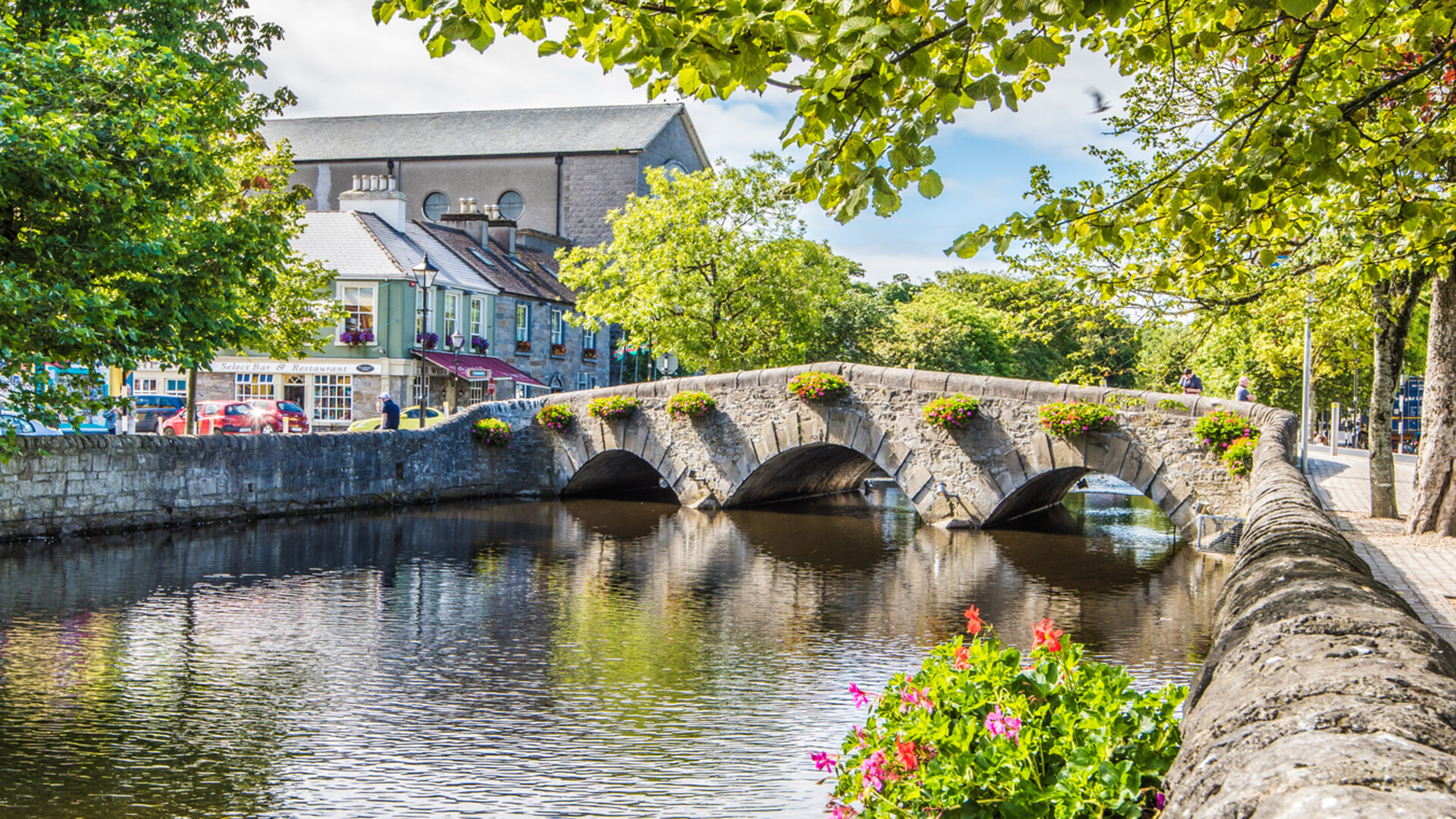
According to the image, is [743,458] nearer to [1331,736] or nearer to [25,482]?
[25,482]

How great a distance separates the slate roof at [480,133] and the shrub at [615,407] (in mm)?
23506

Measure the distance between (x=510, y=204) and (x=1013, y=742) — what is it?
149ft

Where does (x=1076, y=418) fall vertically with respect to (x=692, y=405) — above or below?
below

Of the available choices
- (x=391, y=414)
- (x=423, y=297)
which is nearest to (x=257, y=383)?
(x=423, y=297)

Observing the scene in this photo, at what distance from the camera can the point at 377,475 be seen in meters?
19.3

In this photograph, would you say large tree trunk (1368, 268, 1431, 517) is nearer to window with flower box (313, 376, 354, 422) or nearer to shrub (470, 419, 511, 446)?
shrub (470, 419, 511, 446)

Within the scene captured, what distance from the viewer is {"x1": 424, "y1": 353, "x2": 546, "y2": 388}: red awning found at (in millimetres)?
31562

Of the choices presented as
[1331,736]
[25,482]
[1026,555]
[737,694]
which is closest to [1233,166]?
[1331,736]

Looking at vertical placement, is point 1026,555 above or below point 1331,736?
below

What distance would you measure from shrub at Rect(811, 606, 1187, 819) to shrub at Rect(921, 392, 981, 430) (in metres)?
14.0

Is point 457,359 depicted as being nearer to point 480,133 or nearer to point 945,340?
point 480,133

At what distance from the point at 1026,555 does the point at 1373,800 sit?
45.4ft

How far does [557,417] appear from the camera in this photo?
22.0 metres

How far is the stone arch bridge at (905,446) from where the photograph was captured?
53.0 feet
